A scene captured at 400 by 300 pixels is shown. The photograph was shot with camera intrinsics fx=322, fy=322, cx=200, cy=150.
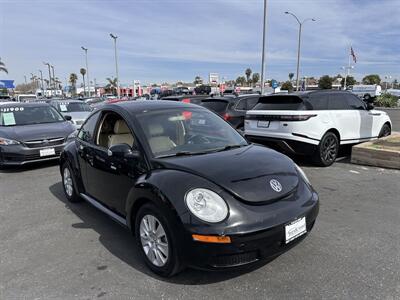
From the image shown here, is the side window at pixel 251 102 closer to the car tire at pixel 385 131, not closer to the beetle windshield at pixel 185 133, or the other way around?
the car tire at pixel 385 131

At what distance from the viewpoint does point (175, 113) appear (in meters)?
3.91

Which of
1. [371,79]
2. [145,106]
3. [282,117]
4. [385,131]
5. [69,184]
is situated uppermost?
[371,79]

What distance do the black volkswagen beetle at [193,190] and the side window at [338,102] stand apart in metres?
4.21

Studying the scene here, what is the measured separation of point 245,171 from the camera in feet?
9.68

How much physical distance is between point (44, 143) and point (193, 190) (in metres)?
5.94

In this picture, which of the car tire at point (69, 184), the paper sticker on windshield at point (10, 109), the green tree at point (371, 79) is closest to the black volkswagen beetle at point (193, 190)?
the car tire at point (69, 184)

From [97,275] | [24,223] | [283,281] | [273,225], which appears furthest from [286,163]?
[24,223]

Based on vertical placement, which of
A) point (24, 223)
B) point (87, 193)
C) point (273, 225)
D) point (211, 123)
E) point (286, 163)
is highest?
point (211, 123)

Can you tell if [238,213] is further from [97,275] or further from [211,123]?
[211,123]

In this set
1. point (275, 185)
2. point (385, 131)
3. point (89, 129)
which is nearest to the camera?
point (275, 185)

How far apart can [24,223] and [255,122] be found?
5.30 m

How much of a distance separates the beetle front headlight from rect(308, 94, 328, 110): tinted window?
5.15 meters

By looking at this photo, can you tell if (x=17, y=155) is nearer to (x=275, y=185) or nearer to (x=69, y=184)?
(x=69, y=184)

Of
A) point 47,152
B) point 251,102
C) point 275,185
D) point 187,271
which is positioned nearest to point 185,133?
point 275,185
